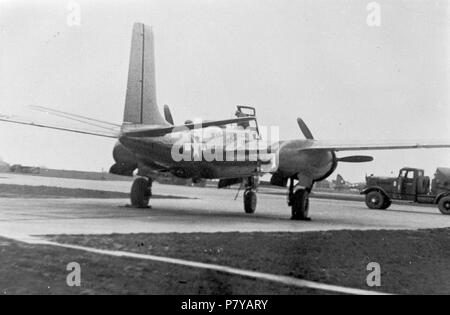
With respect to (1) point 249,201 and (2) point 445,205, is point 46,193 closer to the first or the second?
(1) point 249,201

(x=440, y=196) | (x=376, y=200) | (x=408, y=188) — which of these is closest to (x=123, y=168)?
(x=376, y=200)

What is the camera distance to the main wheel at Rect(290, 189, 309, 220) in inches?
784

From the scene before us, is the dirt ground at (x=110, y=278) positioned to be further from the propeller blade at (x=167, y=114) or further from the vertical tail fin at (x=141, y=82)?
Result: the propeller blade at (x=167, y=114)

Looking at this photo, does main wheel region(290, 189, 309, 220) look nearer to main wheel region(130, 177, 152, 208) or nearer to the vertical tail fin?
main wheel region(130, 177, 152, 208)

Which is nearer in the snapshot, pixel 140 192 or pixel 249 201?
pixel 140 192

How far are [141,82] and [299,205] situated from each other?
283 inches

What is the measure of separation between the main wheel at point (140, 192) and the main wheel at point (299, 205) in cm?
557

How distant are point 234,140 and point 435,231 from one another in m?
7.94

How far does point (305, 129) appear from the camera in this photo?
854 inches

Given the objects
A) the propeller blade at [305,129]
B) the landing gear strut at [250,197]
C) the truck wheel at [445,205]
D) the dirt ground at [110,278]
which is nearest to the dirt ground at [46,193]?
the landing gear strut at [250,197]

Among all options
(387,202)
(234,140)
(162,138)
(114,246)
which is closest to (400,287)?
(114,246)

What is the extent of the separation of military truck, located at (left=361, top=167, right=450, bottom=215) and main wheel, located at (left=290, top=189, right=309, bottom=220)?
15473 mm

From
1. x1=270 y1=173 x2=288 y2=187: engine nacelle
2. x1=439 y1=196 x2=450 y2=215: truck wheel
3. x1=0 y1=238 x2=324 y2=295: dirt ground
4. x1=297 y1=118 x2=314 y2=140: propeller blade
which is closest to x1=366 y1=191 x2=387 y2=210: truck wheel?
x1=439 y1=196 x2=450 y2=215: truck wheel
